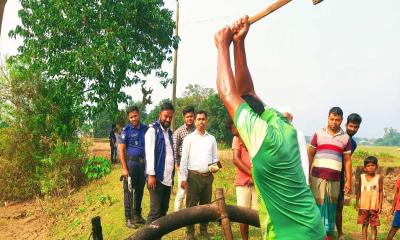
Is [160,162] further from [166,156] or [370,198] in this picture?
[370,198]

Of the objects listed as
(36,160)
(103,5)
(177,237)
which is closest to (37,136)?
(36,160)

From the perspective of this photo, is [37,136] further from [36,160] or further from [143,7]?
[143,7]

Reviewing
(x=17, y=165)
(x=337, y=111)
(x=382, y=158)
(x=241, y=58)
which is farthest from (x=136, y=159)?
(x=382, y=158)

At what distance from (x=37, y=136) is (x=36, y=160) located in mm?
828

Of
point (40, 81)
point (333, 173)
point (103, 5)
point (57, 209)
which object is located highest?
point (103, 5)

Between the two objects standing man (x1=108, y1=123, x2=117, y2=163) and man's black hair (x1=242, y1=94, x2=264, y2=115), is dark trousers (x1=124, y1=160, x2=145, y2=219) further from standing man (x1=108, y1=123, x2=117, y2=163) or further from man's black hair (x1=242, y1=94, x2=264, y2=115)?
standing man (x1=108, y1=123, x2=117, y2=163)

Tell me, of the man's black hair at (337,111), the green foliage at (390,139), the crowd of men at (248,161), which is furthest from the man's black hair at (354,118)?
the green foliage at (390,139)

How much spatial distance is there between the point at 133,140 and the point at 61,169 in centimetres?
652

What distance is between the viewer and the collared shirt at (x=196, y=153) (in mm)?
6160

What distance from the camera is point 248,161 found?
18.2ft

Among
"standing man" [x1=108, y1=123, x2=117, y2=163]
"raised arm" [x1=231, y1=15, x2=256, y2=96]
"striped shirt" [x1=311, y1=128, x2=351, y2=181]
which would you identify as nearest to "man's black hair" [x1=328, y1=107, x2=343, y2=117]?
"striped shirt" [x1=311, y1=128, x2=351, y2=181]

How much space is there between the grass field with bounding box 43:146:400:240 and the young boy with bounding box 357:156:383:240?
680 mm

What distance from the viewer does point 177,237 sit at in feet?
21.8

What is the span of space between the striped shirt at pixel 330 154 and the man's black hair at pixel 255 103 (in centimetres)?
405
